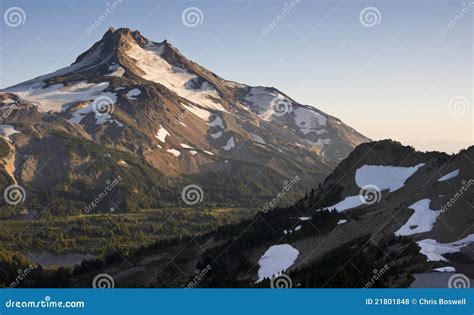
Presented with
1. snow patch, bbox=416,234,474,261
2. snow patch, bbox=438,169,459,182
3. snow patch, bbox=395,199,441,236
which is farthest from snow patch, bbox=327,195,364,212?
snow patch, bbox=416,234,474,261

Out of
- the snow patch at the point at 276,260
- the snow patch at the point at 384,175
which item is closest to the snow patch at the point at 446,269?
the snow patch at the point at 276,260

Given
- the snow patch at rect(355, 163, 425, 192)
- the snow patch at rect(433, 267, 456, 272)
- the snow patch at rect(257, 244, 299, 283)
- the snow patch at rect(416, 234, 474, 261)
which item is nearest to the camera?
the snow patch at rect(433, 267, 456, 272)

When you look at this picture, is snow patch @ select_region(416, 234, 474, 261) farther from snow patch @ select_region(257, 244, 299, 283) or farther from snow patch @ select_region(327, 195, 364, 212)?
snow patch @ select_region(327, 195, 364, 212)

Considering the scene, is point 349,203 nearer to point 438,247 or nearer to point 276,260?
point 276,260

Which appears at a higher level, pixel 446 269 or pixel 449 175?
pixel 449 175

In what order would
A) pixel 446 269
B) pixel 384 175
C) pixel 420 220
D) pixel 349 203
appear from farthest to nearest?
pixel 384 175, pixel 349 203, pixel 420 220, pixel 446 269

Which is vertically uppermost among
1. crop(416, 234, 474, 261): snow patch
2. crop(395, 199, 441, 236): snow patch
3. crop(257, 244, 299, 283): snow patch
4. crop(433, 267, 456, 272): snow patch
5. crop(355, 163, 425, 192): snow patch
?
crop(355, 163, 425, 192): snow patch

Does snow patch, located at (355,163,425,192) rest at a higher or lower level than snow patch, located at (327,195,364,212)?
higher

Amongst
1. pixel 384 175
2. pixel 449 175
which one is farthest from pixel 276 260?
pixel 384 175

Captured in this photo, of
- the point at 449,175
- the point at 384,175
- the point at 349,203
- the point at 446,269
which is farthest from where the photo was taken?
the point at 384,175

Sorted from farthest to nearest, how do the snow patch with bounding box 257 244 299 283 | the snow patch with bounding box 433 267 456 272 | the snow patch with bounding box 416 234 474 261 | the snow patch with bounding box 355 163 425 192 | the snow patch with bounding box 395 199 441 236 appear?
1. the snow patch with bounding box 355 163 425 192
2. the snow patch with bounding box 257 244 299 283
3. the snow patch with bounding box 395 199 441 236
4. the snow patch with bounding box 416 234 474 261
5. the snow patch with bounding box 433 267 456 272
